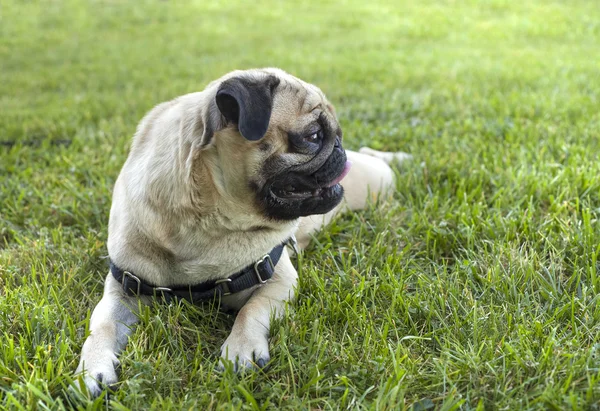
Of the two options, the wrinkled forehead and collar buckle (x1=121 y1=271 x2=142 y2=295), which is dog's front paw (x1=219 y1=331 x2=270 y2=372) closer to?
collar buckle (x1=121 y1=271 x2=142 y2=295)

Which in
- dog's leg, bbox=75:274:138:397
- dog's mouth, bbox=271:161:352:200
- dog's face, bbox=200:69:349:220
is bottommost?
dog's leg, bbox=75:274:138:397

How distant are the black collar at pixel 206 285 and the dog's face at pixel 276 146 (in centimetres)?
29

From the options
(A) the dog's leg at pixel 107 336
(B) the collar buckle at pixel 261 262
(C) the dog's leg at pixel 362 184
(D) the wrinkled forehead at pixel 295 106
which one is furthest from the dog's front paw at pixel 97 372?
(C) the dog's leg at pixel 362 184

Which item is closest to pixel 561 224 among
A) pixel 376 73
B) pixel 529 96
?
pixel 529 96

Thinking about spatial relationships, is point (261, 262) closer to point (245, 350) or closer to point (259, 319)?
point (259, 319)

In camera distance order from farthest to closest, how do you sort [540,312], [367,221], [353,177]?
[353,177]
[367,221]
[540,312]

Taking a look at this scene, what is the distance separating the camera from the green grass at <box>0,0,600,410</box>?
2121 mm

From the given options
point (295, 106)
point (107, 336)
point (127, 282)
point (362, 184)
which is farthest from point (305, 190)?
point (362, 184)

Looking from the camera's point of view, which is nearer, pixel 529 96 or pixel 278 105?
pixel 278 105

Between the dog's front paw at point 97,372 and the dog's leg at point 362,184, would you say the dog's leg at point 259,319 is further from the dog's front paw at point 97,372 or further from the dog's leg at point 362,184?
the dog's leg at point 362,184

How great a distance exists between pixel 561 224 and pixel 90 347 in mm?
2517

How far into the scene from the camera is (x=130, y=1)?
45.5 feet

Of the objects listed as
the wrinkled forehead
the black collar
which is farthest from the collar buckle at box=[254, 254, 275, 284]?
the wrinkled forehead

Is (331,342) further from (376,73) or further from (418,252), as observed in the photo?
(376,73)
